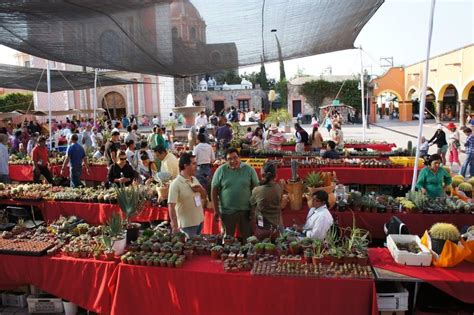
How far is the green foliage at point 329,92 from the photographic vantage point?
117ft

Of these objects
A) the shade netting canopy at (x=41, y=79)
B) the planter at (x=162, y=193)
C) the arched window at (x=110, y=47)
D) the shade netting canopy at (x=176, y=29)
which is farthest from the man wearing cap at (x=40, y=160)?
the shade netting canopy at (x=41, y=79)

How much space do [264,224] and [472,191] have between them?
3.90m

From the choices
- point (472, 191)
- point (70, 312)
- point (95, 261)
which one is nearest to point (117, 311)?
point (95, 261)

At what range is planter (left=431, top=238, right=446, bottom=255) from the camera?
3.34m

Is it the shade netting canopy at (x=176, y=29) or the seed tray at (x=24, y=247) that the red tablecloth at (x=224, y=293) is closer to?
the seed tray at (x=24, y=247)

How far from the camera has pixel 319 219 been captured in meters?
3.95

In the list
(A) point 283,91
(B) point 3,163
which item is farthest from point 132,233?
(A) point 283,91

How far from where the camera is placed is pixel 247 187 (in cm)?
447

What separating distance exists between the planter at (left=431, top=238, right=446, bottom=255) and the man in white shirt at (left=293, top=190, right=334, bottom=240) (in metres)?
0.93

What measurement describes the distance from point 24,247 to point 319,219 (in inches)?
112

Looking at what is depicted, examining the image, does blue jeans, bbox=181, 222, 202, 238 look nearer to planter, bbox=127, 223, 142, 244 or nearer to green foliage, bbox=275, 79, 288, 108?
planter, bbox=127, 223, 142, 244

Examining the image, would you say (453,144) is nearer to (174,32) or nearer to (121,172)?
(174,32)

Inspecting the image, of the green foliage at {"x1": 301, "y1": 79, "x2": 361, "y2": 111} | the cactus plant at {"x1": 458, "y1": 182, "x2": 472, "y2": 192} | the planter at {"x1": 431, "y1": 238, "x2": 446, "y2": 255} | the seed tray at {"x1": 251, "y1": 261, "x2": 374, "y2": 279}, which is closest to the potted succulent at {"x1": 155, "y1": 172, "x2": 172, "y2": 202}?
the seed tray at {"x1": 251, "y1": 261, "x2": 374, "y2": 279}

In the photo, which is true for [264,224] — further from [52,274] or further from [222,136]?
[222,136]
